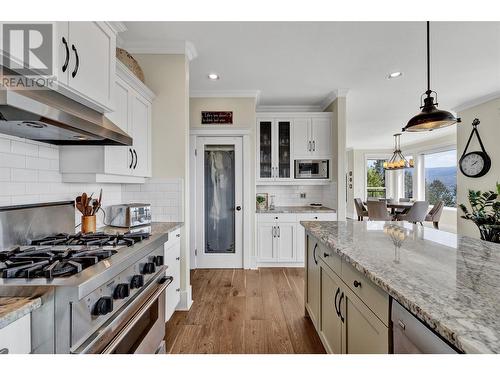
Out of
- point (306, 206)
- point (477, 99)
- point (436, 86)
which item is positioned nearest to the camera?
point (436, 86)

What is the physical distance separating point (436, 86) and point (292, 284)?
3530 mm

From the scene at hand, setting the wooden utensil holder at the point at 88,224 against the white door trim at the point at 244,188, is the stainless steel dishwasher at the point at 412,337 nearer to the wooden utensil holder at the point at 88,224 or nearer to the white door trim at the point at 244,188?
the wooden utensil holder at the point at 88,224

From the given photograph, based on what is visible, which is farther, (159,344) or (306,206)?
(306,206)

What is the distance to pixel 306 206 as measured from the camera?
460 cm

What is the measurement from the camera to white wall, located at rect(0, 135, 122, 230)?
143cm

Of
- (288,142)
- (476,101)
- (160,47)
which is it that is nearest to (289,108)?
(288,142)

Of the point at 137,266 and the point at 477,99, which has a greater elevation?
the point at 477,99

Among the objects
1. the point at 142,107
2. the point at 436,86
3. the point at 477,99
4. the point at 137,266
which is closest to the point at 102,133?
the point at 137,266

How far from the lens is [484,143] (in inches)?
169

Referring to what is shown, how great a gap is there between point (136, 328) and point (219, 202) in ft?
8.45

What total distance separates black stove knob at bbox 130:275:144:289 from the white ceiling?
2.16m

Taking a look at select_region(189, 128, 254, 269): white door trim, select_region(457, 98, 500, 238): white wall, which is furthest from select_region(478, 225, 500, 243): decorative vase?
select_region(189, 128, 254, 269): white door trim

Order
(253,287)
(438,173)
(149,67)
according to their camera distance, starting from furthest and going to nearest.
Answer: (438,173) → (253,287) → (149,67)

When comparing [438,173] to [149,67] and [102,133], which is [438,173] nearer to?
[149,67]
